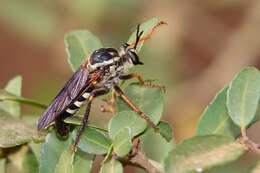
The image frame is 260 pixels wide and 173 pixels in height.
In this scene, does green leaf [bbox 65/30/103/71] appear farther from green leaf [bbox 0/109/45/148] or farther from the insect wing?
green leaf [bbox 0/109/45/148]

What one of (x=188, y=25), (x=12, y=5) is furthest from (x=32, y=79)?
(x=188, y=25)

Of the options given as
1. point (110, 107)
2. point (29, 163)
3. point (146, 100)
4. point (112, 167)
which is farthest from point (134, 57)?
point (112, 167)

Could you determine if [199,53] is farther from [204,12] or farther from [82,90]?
[82,90]

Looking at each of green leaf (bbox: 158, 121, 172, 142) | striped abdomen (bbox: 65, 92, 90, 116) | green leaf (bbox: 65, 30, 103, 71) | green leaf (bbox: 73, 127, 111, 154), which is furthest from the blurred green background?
green leaf (bbox: 73, 127, 111, 154)

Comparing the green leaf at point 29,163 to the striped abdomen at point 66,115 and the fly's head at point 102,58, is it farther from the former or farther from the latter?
the fly's head at point 102,58

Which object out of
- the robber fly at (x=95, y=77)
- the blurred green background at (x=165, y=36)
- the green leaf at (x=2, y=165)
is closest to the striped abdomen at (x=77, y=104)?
the robber fly at (x=95, y=77)
